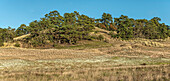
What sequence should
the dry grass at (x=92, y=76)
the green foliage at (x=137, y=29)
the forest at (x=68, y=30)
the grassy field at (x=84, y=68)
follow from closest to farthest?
the dry grass at (x=92, y=76)
the grassy field at (x=84, y=68)
the forest at (x=68, y=30)
the green foliage at (x=137, y=29)

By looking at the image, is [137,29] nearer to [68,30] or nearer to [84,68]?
[68,30]

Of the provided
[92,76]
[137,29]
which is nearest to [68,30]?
[137,29]

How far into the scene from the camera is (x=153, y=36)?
104625 mm

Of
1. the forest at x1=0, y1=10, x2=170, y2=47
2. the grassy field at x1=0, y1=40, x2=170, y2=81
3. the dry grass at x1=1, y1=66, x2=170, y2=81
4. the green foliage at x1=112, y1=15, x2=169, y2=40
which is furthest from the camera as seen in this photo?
the green foliage at x1=112, y1=15, x2=169, y2=40

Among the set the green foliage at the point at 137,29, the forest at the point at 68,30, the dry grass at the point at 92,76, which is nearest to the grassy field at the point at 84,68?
the dry grass at the point at 92,76

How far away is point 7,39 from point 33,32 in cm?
1510

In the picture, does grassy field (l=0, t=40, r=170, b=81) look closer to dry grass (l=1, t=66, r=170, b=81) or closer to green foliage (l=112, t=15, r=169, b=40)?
dry grass (l=1, t=66, r=170, b=81)

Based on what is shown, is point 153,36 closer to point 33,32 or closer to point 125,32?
point 125,32

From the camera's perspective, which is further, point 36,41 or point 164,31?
point 164,31

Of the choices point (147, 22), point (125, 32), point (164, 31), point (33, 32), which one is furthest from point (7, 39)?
point (164, 31)

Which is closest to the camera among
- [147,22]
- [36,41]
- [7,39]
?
[36,41]

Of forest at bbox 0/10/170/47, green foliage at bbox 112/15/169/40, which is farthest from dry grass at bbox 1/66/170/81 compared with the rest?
green foliage at bbox 112/15/169/40

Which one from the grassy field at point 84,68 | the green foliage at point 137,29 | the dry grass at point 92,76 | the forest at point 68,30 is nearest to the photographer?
the dry grass at point 92,76

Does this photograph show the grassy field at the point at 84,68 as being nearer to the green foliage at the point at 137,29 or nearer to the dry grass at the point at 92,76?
the dry grass at the point at 92,76
